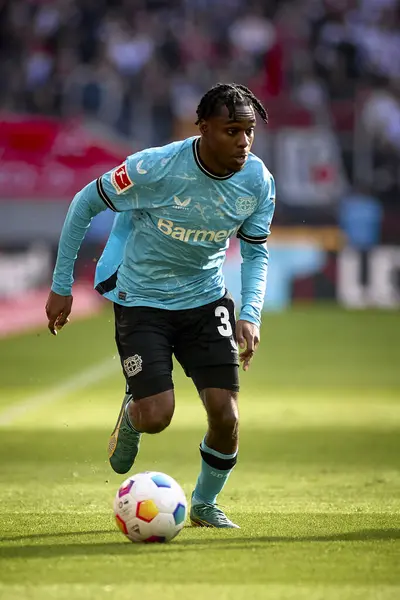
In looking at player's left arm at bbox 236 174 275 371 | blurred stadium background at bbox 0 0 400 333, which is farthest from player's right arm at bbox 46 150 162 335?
blurred stadium background at bbox 0 0 400 333

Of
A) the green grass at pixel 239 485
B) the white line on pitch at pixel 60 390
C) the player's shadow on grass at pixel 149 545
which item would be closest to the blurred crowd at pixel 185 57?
the green grass at pixel 239 485

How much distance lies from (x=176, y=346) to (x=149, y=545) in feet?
4.33

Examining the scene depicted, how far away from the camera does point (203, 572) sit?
509 centimetres

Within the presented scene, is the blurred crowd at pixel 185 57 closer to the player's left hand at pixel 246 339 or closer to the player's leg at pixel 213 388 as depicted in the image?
the player's leg at pixel 213 388

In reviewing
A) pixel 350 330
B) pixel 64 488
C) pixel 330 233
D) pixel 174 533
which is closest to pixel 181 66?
pixel 330 233

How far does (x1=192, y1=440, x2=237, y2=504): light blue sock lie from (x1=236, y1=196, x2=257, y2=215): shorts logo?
125 cm

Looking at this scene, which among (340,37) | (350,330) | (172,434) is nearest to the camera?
(172,434)

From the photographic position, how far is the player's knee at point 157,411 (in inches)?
253

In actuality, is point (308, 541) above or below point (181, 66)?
above

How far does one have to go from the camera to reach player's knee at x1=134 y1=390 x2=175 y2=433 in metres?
6.41

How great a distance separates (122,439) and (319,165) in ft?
58.5

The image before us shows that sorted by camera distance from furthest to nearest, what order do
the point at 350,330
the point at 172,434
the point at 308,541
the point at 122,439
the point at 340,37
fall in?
the point at 340,37 → the point at 350,330 → the point at 172,434 → the point at 122,439 → the point at 308,541

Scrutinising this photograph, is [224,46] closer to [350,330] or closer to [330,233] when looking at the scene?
[330,233]

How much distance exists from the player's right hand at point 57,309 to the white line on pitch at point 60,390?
462cm
